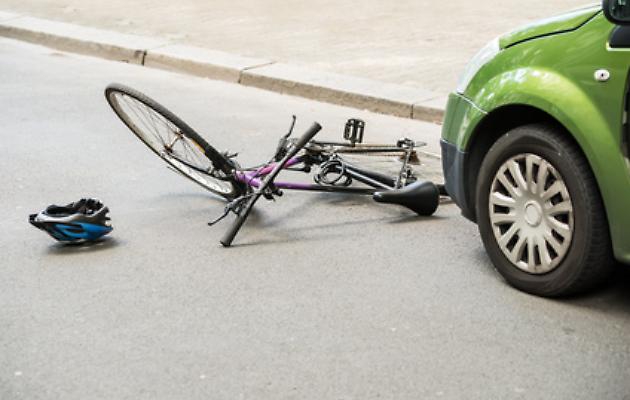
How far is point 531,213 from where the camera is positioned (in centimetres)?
489

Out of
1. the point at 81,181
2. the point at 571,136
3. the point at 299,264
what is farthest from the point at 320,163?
the point at 571,136

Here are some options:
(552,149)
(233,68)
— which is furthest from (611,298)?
(233,68)

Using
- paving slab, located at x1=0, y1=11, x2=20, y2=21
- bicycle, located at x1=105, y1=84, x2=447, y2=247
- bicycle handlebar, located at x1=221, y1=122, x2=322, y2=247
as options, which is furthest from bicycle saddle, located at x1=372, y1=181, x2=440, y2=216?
paving slab, located at x1=0, y1=11, x2=20, y2=21

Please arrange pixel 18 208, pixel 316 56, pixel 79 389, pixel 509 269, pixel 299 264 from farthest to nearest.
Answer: pixel 316 56, pixel 18 208, pixel 299 264, pixel 509 269, pixel 79 389

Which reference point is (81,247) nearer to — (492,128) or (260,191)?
(260,191)

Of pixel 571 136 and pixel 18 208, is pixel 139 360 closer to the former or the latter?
pixel 571 136

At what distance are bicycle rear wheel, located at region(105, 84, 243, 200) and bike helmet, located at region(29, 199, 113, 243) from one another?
64 centimetres

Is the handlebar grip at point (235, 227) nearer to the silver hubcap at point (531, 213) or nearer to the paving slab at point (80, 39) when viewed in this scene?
the silver hubcap at point (531, 213)

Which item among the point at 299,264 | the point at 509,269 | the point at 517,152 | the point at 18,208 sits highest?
the point at 517,152

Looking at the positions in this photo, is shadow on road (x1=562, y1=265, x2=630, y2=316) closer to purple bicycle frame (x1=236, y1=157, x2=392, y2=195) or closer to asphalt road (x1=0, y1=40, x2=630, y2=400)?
asphalt road (x1=0, y1=40, x2=630, y2=400)

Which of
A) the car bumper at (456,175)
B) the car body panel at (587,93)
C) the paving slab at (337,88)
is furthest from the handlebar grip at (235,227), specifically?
the paving slab at (337,88)

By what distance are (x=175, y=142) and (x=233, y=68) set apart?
12.8 ft

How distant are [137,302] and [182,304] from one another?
7.9 inches

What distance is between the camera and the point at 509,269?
16.5ft
